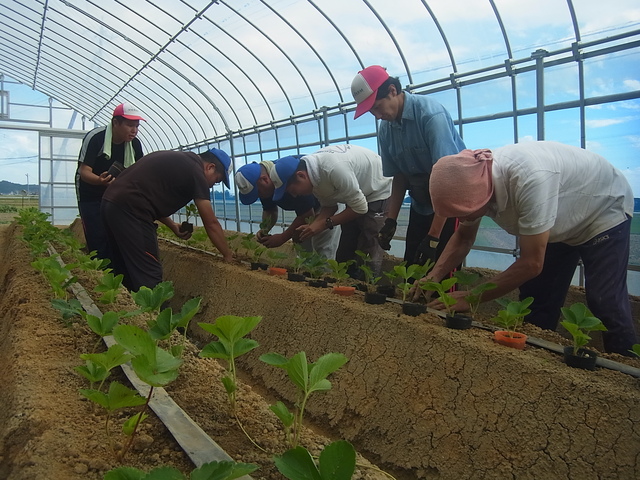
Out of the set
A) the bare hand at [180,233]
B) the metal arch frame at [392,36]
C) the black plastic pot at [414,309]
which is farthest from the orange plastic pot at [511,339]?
the metal arch frame at [392,36]

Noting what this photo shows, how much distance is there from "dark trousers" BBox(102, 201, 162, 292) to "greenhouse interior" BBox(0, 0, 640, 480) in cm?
13

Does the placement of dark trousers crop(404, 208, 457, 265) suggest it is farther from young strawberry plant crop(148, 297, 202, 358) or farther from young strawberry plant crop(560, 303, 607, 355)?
young strawberry plant crop(148, 297, 202, 358)

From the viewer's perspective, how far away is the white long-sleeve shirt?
158 inches

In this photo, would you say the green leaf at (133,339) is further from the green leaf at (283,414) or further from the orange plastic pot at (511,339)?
the orange plastic pot at (511,339)

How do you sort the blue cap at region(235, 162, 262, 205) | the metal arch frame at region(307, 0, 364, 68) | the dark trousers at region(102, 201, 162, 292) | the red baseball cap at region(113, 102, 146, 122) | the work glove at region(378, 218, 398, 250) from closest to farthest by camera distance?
the work glove at region(378, 218, 398, 250) → the dark trousers at region(102, 201, 162, 292) → the red baseball cap at region(113, 102, 146, 122) → the blue cap at region(235, 162, 262, 205) → the metal arch frame at region(307, 0, 364, 68)

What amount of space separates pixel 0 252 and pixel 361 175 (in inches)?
298

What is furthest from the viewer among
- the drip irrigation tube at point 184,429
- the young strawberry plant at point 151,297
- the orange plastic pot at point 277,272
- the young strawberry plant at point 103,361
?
the orange plastic pot at point 277,272

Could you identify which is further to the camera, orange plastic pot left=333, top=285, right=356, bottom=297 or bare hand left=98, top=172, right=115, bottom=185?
bare hand left=98, top=172, right=115, bottom=185

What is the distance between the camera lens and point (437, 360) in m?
Answer: 2.22

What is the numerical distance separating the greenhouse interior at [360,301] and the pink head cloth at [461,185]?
24cm

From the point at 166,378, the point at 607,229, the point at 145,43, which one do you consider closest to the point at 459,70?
the point at 607,229

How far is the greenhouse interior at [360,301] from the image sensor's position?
53.3 inches

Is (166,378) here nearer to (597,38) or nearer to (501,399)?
(501,399)

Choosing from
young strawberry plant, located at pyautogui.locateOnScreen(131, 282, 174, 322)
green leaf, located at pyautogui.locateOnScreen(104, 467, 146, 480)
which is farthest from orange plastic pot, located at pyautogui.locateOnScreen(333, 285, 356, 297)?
green leaf, located at pyautogui.locateOnScreen(104, 467, 146, 480)
